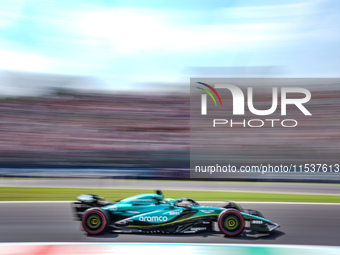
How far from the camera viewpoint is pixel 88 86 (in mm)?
17625

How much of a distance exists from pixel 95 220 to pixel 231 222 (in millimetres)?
2020

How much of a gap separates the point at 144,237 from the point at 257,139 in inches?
449

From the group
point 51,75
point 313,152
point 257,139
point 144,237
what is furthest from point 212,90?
point 144,237

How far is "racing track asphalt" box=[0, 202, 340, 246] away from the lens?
16.5 ft

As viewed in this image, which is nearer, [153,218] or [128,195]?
[153,218]

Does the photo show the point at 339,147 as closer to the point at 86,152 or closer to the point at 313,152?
the point at 313,152

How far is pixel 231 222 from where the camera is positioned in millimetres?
5074

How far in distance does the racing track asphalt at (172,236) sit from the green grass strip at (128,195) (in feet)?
3.85
